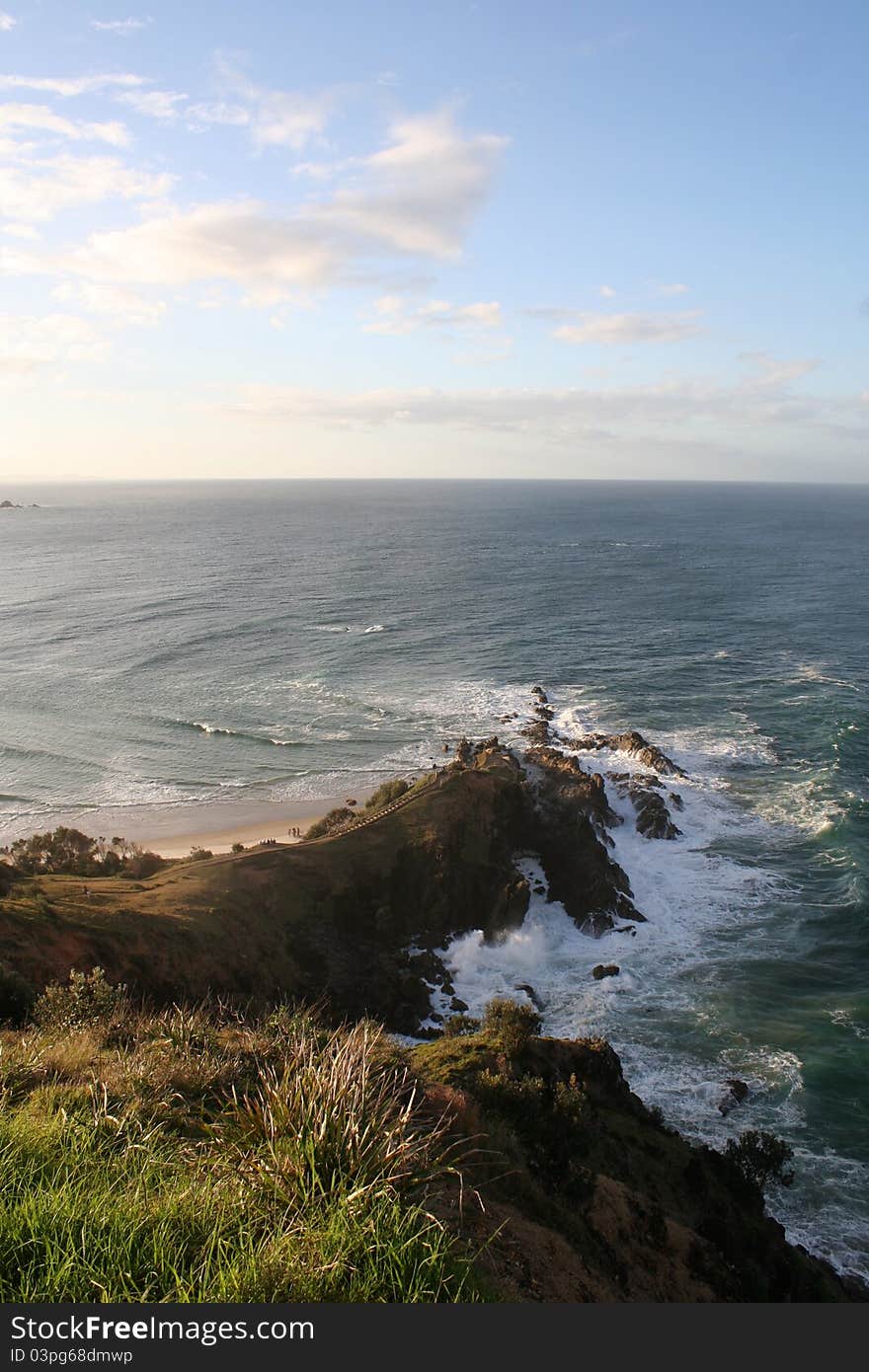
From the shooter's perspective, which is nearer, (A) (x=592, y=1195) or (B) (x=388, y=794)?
(A) (x=592, y=1195)

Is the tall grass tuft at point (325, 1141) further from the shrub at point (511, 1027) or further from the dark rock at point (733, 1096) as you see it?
the dark rock at point (733, 1096)

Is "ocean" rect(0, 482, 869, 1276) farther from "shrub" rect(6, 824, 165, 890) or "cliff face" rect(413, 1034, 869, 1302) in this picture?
"shrub" rect(6, 824, 165, 890)

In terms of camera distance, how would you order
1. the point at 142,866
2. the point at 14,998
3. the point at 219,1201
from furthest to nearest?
the point at 142,866 < the point at 14,998 < the point at 219,1201

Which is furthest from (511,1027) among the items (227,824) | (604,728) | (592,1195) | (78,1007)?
(604,728)

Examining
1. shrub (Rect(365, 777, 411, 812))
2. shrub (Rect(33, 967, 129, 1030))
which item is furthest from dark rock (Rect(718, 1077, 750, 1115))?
shrub (Rect(365, 777, 411, 812))

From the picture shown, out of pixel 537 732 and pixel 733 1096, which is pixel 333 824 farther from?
pixel 733 1096
